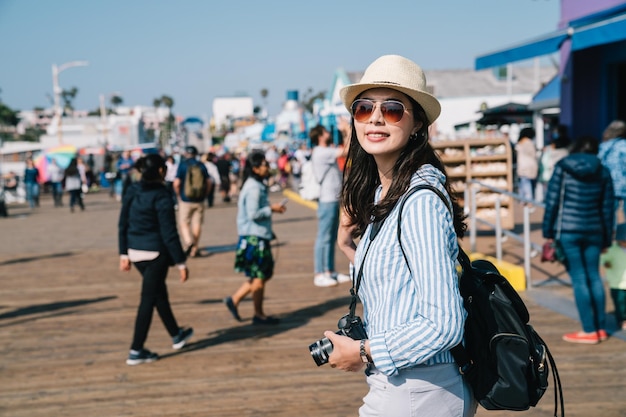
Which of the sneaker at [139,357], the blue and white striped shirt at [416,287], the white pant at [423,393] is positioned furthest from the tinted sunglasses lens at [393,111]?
the sneaker at [139,357]

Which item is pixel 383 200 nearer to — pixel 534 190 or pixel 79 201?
pixel 534 190

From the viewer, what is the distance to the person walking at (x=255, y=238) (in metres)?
6.97

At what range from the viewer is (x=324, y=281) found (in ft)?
29.2

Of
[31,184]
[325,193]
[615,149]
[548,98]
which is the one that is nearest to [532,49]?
[615,149]

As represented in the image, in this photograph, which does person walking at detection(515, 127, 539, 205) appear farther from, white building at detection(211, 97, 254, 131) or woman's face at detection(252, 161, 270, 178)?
white building at detection(211, 97, 254, 131)

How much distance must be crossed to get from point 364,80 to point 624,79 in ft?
40.8

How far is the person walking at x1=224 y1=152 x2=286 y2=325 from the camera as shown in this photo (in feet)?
22.9

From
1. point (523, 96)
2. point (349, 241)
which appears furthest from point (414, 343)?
point (523, 96)

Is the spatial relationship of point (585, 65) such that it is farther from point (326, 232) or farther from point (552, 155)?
point (326, 232)

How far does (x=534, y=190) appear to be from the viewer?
14.4 meters

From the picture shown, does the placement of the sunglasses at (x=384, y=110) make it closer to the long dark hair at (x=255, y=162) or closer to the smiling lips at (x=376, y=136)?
the smiling lips at (x=376, y=136)

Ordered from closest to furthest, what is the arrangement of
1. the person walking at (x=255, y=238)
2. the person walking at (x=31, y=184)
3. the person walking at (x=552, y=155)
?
the person walking at (x=255, y=238), the person walking at (x=552, y=155), the person walking at (x=31, y=184)

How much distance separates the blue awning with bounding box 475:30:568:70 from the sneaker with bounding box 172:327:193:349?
8.17m

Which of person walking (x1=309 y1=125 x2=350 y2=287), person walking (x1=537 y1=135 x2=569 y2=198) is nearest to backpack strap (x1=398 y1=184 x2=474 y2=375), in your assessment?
person walking (x1=309 y1=125 x2=350 y2=287)
